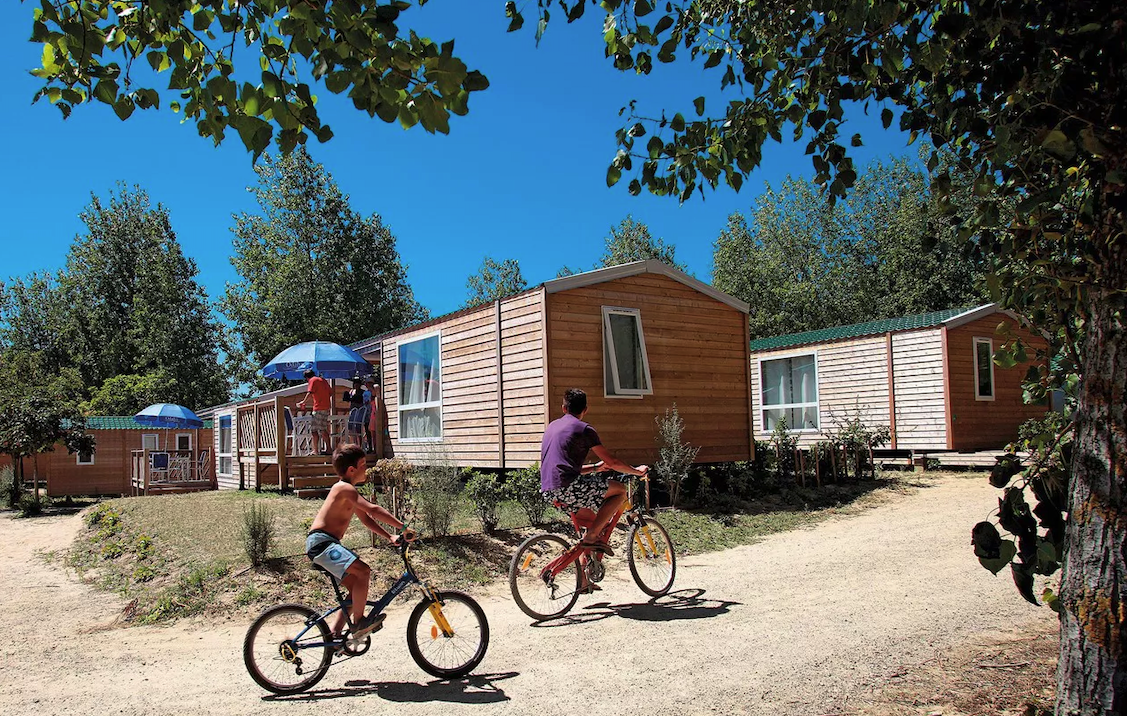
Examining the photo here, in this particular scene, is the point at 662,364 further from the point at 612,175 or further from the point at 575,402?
the point at 612,175

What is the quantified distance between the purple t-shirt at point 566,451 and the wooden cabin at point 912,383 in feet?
40.3

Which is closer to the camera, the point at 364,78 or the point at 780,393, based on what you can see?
the point at 364,78

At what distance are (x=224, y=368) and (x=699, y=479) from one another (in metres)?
31.5

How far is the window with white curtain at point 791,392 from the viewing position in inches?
770

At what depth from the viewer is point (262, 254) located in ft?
116

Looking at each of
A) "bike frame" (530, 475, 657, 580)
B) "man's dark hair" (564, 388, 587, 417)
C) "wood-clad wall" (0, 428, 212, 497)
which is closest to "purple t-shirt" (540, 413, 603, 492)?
"man's dark hair" (564, 388, 587, 417)

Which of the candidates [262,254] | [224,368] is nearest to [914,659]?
[262,254]

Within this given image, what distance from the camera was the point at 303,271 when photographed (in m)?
34.8

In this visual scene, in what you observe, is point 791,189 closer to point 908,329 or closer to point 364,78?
point 908,329

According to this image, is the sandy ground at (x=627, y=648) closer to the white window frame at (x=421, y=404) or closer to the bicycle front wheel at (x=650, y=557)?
the bicycle front wheel at (x=650, y=557)

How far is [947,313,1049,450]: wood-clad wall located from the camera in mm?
16938

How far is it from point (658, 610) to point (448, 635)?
2150 millimetres

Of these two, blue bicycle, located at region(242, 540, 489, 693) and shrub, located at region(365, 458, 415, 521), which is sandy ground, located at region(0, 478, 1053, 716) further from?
shrub, located at region(365, 458, 415, 521)

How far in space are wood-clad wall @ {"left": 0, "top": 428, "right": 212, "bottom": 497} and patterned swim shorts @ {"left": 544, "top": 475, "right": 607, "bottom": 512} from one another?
85.9ft
